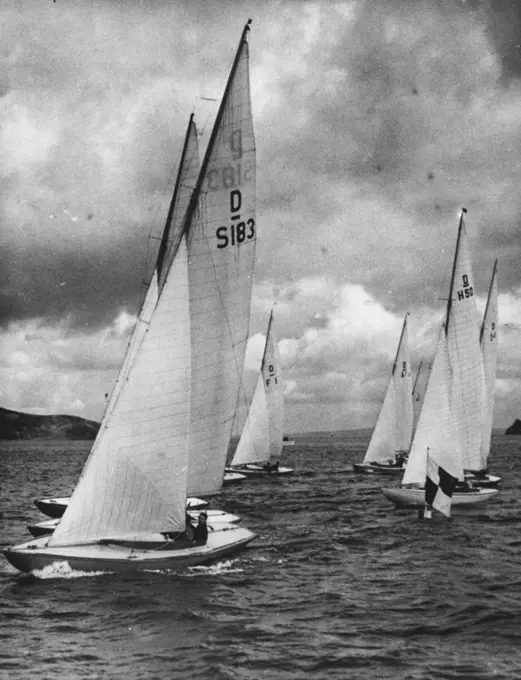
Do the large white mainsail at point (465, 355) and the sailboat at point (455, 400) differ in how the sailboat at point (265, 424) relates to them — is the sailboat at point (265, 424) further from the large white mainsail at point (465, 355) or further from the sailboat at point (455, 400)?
the sailboat at point (455, 400)

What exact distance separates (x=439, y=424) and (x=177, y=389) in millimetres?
17503

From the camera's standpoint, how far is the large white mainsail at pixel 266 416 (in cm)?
5884

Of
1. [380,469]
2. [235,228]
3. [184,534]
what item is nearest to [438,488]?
[184,534]

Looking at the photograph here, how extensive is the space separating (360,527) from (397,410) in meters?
32.2

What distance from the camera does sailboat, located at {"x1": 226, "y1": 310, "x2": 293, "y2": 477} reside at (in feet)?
193

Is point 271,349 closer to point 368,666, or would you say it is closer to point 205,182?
point 205,182

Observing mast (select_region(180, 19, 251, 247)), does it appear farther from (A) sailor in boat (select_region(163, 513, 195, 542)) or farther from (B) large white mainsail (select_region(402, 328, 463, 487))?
(B) large white mainsail (select_region(402, 328, 463, 487))

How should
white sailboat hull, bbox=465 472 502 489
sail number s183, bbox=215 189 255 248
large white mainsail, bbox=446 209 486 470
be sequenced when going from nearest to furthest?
sail number s183, bbox=215 189 255 248 → large white mainsail, bbox=446 209 486 470 → white sailboat hull, bbox=465 472 502 489

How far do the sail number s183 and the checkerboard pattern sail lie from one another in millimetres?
13512

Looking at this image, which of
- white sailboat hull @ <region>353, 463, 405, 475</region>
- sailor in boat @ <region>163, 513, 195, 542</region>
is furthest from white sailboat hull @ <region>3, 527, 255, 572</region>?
white sailboat hull @ <region>353, 463, 405, 475</region>

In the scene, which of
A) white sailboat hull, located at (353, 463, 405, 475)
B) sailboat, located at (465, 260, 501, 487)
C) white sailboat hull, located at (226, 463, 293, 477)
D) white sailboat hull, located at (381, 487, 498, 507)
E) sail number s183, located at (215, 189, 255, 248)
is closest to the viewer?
sail number s183, located at (215, 189, 255, 248)

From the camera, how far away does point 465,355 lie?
3716cm

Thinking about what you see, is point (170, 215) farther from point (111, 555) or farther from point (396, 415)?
point (396, 415)

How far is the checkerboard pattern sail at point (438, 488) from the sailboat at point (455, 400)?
269cm
